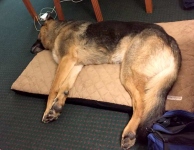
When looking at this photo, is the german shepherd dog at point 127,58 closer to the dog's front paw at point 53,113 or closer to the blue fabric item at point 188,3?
the dog's front paw at point 53,113

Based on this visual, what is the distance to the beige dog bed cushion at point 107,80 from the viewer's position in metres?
1.77

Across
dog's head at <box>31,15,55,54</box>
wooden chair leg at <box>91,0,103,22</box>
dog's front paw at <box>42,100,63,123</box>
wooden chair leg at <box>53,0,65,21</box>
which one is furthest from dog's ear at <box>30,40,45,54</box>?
dog's front paw at <box>42,100,63,123</box>

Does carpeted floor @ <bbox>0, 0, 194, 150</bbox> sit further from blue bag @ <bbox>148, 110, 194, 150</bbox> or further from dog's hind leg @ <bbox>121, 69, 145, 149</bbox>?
blue bag @ <bbox>148, 110, 194, 150</bbox>

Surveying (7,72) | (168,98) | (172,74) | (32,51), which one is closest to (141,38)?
(172,74)

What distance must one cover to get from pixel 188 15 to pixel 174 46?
3.51 ft

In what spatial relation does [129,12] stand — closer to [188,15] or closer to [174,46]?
[188,15]

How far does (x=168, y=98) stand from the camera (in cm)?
176

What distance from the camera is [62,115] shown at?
6.71 feet

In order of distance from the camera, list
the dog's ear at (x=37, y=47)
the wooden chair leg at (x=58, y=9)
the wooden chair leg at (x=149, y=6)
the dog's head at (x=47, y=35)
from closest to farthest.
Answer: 1. the dog's head at (x=47, y=35)
2. the dog's ear at (x=37, y=47)
3. the wooden chair leg at (x=149, y=6)
4. the wooden chair leg at (x=58, y=9)

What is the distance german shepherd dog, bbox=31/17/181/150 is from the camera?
1667 mm

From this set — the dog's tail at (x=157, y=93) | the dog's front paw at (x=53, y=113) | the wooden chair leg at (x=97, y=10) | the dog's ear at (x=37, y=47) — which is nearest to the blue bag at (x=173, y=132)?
the dog's tail at (x=157, y=93)

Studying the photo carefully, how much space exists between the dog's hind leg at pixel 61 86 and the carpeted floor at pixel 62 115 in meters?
→ 0.11

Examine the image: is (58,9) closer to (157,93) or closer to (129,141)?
(157,93)

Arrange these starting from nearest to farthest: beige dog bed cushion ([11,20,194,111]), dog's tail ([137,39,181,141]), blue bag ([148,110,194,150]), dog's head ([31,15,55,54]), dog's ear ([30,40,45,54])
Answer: blue bag ([148,110,194,150]) → dog's tail ([137,39,181,141]) → beige dog bed cushion ([11,20,194,111]) → dog's head ([31,15,55,54]) → dog's ear ([30,40,45,54])
